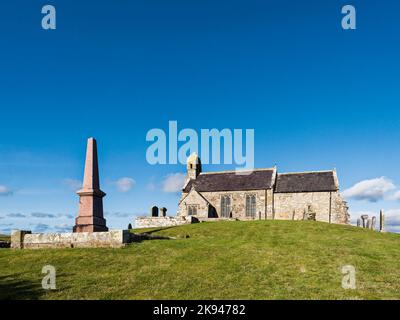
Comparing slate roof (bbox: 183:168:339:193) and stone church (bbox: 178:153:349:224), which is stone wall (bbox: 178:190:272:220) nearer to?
stone church (bbox: 178:153:349:224)

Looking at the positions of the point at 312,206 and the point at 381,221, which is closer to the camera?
the point at 381,221

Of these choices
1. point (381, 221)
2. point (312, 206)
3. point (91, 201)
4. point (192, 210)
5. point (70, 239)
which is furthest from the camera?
point (192, 210)

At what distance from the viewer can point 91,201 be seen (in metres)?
23.6

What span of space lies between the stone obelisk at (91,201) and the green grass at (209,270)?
430cm

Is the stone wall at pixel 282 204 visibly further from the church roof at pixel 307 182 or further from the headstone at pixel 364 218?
the headstone at pixel 364 218

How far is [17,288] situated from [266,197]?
4084 centimetres

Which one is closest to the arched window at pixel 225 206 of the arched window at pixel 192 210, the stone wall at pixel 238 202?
the stone wall at pixel 238 202

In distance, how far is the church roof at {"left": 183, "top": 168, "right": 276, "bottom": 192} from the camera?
170 feet

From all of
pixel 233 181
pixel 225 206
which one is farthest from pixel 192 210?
pixel 233 181

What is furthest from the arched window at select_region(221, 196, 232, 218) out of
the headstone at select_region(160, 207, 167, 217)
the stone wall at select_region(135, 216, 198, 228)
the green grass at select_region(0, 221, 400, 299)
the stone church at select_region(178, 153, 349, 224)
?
the green grass at select_region(0, 221, 400, 299)

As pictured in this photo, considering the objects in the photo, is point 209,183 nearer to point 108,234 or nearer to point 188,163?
point 188,163

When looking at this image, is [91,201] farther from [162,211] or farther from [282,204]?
[282,204]

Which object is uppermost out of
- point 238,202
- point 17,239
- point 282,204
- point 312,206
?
point 238,202

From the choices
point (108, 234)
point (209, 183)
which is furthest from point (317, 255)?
point (209, 183)
